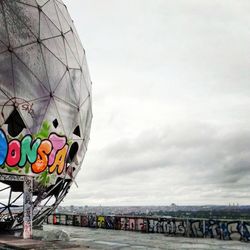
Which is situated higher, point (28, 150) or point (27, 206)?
point (28, 150)

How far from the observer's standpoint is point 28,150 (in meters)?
22.3

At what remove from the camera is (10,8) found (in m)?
22.2

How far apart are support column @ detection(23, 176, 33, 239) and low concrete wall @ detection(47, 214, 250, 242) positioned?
642 inches

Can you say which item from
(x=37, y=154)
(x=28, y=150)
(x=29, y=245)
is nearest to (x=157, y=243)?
(x=37, y=154)

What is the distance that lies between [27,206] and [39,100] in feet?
20.9

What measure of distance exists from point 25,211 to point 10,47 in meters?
9.64

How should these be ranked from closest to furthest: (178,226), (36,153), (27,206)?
(36,153)
(27,206)
(178,226)

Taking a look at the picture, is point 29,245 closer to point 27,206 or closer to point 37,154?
point 27,206

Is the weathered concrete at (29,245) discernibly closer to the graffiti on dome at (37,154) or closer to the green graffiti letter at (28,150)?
the graffiti on dome at (37,154)

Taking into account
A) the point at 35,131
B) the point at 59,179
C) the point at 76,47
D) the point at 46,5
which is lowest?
the point at 59,179

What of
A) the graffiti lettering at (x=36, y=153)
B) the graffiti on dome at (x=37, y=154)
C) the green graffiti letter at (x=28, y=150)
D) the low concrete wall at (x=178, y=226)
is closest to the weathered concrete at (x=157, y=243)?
the low concrete wall at (x=178, y=226)

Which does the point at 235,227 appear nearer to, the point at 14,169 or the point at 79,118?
the point at 79,118

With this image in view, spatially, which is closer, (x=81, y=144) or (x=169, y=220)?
(x=81, y=144)

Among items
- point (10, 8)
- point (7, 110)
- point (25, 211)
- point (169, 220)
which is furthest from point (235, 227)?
Answer: point (10, 8)
